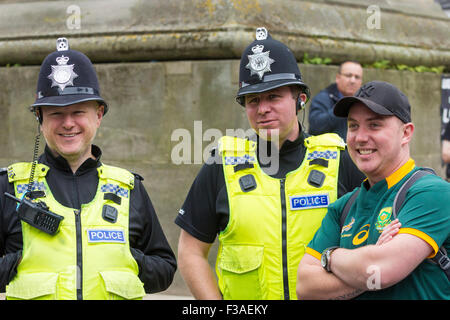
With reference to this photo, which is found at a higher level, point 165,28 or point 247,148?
point 165,28

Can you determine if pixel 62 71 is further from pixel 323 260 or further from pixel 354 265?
pixel 354 265

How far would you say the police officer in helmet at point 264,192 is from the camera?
3.13 metres

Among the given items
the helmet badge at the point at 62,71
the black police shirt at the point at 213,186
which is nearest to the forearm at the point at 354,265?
the black police shirt at the point at 213,186

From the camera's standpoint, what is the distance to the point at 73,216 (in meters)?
2.95

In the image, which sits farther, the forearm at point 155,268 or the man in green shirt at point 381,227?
the forearm at point 155,268

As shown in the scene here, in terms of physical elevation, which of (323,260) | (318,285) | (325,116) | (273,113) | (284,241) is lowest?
(318,285)

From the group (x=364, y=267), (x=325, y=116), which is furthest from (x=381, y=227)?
(x=325, y=116)

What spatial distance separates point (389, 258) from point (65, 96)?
162 cm

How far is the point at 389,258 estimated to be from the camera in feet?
7.94

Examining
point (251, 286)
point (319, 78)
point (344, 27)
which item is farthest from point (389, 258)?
point (344, 27)

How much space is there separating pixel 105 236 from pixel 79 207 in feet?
0.61

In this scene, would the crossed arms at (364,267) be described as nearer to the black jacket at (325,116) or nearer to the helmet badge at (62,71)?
the helmet badge at (62,71)

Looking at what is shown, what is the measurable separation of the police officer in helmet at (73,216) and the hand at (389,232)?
115 centimetres
